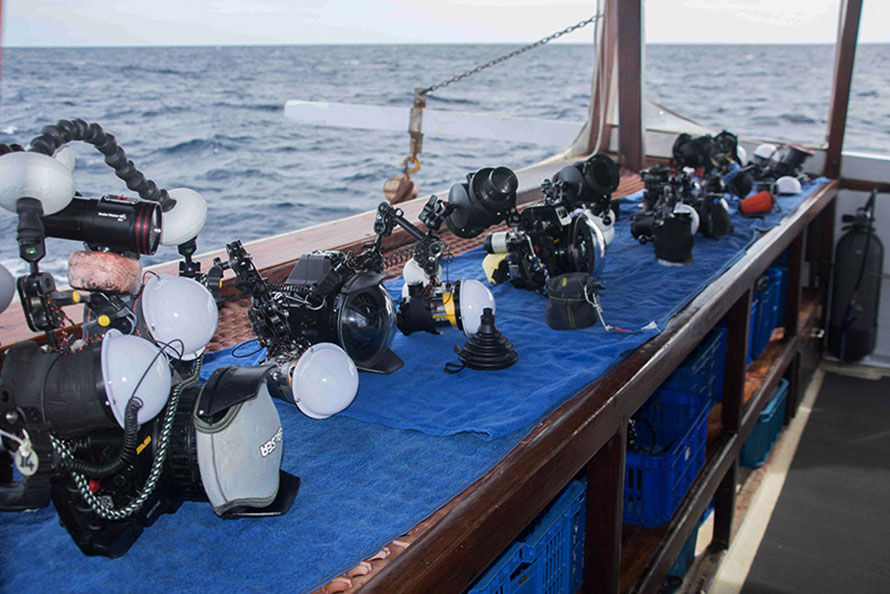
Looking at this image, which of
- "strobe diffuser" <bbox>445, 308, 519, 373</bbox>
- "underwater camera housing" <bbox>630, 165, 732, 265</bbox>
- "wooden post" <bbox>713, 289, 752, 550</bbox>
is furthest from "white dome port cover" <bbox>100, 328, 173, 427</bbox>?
"wooden post" <bbox>713, 289, 752, 550</bbox>

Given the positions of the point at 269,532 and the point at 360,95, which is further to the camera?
the point at 360,95

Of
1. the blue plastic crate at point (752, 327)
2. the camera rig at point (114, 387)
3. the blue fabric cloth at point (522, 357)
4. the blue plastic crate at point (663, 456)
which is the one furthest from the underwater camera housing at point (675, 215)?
the camera rig at point (114, 387)

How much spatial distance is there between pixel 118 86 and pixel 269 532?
49.3 ft

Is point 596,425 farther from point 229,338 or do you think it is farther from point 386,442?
point 229,338

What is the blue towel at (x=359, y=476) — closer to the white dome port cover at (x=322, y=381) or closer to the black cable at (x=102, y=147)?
the white dome port cover at (x=322, y=381)

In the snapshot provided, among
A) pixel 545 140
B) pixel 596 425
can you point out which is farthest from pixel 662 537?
pixel 545 140

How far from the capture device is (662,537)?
2.29m

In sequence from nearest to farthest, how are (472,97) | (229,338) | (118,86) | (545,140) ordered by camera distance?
(229,338) < (545,140) < (118,86) < (472,97)

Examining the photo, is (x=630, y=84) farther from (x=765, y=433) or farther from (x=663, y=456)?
(x=663, y=456)

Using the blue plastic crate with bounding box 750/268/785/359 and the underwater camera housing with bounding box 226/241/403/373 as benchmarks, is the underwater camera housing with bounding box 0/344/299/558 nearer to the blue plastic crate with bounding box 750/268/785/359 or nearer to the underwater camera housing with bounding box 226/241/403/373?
the underwater camera housing with bounding box 226/241/403/373

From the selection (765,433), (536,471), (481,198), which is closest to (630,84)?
(765,433)

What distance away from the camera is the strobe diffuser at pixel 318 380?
137 centimetres

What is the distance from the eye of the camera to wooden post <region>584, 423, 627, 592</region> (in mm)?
1808

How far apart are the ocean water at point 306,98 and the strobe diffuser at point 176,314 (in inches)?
8.1
